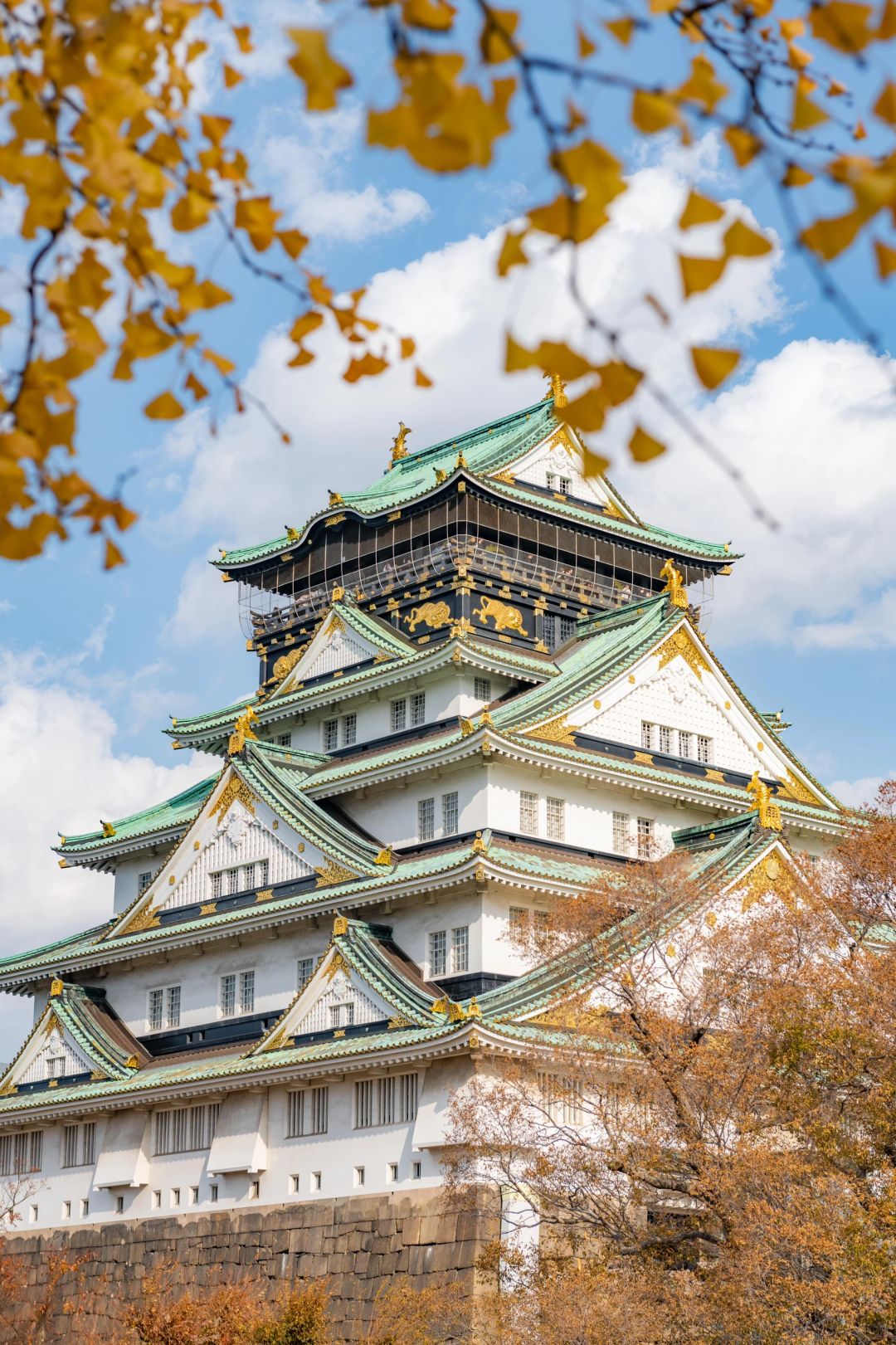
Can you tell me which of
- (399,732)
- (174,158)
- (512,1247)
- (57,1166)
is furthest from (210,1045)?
(174,158)

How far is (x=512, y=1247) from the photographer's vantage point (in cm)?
3325

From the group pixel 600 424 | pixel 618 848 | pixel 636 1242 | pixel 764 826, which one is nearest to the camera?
pixel 600 424

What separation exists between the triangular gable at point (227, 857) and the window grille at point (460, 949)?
4005 millimetres

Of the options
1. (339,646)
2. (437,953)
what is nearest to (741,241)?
(437,953)

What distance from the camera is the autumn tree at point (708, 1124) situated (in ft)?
84.9

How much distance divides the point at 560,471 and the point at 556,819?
13.4 m

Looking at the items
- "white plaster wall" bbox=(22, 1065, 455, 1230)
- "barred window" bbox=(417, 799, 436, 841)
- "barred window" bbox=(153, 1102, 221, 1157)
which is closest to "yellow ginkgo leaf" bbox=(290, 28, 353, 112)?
"white plaster wall" bbox=(22, 1065, 455, 1230)

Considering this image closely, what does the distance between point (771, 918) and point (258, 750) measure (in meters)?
16.7

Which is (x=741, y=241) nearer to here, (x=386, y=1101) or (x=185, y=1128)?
(x=386, y=1101)

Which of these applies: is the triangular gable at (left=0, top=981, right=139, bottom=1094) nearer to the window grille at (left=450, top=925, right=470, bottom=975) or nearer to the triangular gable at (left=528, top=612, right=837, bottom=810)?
the window grille at (left=450, top=925, right=470, bottom=975)

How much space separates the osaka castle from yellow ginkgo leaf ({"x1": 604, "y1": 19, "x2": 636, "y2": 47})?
93.2 ft

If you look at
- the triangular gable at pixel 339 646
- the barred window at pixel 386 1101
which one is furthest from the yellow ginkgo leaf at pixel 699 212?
the triangular gable at pixel 339 646

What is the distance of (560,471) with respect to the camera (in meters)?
51.6

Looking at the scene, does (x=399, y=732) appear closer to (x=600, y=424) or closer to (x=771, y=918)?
(x=771, y=918)
